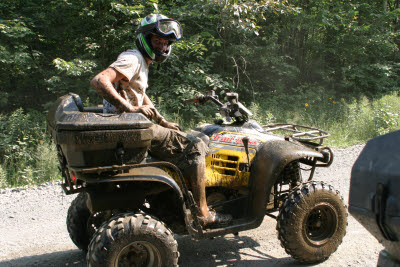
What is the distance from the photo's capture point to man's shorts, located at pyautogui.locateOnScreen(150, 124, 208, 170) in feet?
10.7

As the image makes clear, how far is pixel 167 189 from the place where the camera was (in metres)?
3.38

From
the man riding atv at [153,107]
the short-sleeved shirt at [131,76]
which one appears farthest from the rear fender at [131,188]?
the short-sleeved shirt at [131,76]

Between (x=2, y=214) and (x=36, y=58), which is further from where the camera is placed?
(x=36, y=58)

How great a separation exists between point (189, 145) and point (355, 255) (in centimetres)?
217

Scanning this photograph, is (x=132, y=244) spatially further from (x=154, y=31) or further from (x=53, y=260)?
(x=154, y=31)

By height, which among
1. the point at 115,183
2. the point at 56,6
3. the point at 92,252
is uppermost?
the point at 56,6

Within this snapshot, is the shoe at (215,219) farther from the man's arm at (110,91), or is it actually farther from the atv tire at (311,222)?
the man's arm at (110,91)

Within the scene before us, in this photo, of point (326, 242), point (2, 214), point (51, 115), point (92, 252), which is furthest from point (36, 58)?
point (326, 242)

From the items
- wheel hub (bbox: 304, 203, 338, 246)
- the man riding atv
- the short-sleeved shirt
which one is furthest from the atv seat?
wheel hub (bbox: 304, 203, 338, 246)

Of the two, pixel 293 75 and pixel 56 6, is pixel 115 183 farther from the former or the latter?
pixel 293 75

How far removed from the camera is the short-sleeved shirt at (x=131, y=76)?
3162mm

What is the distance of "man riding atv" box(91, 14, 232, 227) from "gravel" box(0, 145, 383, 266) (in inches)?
25.9

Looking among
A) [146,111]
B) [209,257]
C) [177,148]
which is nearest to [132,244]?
[177,148]

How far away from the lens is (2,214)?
16.3 ft
